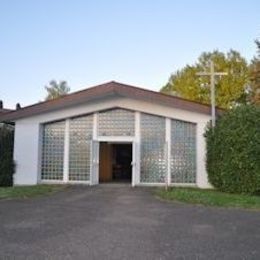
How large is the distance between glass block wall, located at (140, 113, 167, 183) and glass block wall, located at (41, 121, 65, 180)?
151 inches

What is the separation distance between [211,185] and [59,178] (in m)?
6.94

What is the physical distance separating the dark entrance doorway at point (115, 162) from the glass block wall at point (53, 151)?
13.4 ft

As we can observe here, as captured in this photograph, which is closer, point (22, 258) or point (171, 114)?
point (22, 258)

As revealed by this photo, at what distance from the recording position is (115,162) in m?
26.5

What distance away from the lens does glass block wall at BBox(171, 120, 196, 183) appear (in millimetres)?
19328

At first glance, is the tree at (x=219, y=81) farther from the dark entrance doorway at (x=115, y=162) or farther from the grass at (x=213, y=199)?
the grass at (x=213, y=199)

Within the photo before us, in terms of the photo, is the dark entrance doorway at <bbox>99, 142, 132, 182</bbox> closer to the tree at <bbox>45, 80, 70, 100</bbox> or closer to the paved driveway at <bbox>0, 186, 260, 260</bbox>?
the paved driveway at <bbox>0, 186, 260, 260</bbox>

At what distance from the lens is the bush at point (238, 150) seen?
1555 centimetres

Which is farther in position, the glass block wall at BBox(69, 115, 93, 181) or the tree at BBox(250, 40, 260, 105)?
the tree at BBox(250, 40, 260, 105)

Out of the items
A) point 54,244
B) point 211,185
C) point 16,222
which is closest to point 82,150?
point 211,185

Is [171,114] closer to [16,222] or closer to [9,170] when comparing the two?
[9,170]

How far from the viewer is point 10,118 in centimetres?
1986

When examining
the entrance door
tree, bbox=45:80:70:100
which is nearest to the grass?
the entrance door

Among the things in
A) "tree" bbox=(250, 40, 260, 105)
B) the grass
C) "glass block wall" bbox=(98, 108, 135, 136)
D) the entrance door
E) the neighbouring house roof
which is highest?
"tree" bbox=(250, 40, 260, 105)
